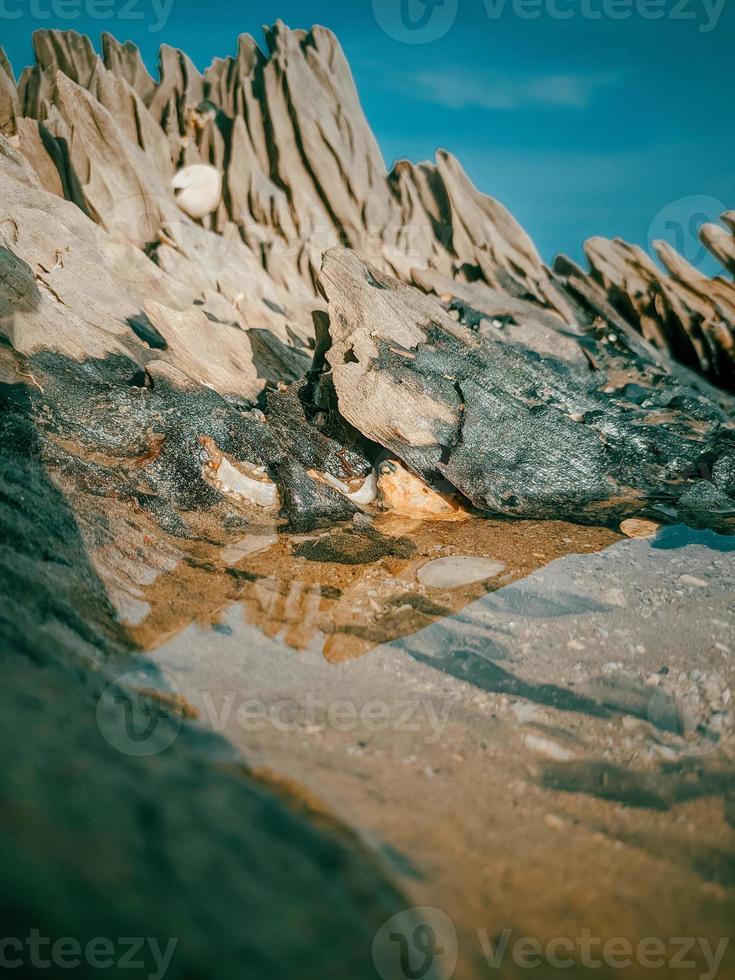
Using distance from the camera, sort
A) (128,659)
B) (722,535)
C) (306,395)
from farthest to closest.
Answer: (306,395) → (722,535) → (128,659)

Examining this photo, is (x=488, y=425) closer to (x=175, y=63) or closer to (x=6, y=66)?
(x=6, y=66)

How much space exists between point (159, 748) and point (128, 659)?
0.93m

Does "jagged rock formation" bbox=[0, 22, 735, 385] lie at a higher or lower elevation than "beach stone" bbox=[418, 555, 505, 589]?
higher

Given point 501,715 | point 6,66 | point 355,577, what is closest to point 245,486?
point 355,577

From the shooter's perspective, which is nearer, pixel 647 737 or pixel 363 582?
pixel 647 737

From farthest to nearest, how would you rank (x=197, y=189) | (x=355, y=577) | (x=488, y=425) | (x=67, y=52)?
(x=67, y=52) → (x=197, y=189) → (x=488, y=425) → (x=355, y=577)

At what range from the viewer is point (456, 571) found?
17.5 ft

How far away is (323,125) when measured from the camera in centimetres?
2450

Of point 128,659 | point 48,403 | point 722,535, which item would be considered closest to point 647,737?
point 128,659

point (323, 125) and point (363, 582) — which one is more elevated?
point (323, 125)

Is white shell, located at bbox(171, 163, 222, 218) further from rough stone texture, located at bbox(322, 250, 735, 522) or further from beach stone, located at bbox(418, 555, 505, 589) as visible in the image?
beach stone, located at bbox(418, 555, 505, 589)

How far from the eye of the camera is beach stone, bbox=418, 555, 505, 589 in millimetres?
5113

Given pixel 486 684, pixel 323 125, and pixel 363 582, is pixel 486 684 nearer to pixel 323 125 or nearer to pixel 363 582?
pixel 363 582

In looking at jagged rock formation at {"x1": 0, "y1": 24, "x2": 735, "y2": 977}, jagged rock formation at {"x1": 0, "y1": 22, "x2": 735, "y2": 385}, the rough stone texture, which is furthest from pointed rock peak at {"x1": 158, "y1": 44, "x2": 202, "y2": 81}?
the rough stone texture
